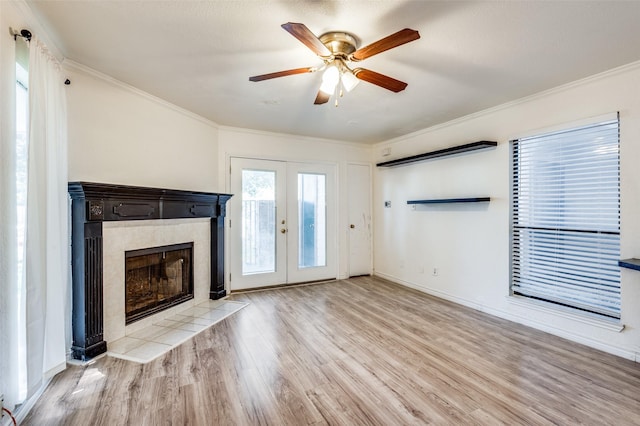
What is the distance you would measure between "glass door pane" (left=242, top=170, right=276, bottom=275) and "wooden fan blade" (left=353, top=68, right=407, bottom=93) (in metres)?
2.68

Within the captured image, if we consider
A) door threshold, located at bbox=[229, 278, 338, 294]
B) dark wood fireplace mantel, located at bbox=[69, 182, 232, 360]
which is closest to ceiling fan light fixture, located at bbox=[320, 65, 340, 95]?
dark wood fireplace mantel, located at bbox=[69, 182, 232, 360]

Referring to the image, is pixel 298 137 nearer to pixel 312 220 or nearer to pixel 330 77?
pixel 312 220

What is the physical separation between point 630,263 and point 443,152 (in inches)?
86.0

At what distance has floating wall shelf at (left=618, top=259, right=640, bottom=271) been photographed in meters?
2.26

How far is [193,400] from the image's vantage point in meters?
1.99

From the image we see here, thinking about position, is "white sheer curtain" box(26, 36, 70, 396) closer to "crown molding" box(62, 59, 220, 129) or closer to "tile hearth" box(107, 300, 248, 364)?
"crown molding" box(62, 59, 220, 129)

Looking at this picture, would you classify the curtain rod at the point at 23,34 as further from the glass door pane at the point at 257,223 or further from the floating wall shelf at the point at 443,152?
the floating wall shelf at the point at 443,152

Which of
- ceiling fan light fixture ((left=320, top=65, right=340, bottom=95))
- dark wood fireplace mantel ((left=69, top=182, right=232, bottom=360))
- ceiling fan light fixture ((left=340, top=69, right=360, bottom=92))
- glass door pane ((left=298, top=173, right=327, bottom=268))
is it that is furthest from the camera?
glass door pane ((left=298, top=173, right=327, bottom=268))

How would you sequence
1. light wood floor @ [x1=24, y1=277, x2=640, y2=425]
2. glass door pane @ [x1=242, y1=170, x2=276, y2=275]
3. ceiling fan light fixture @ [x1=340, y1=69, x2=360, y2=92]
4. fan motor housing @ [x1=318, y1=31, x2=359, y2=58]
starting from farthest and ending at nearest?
glass door pane @ [x1=242, y1=170, x2=276, y2=275] → ceiling fan light fixture @ [x1=340, y1=69, x2=360, y2=92] → fan motor housing @ [x1=318, y1=31, x2=359, y2=58] → light wood floor @ [x1=24, y1=277, x2=640, y2=425]

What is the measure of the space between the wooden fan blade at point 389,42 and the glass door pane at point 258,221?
114 inches

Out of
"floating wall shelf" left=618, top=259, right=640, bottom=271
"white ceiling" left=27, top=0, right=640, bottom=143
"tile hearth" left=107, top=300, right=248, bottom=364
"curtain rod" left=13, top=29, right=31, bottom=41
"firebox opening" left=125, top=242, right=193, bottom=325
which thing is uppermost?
"white ceiling" left=27, top=0, right=640, bottom=143

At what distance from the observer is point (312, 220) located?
5059 millimetres

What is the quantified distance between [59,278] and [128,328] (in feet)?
3.12

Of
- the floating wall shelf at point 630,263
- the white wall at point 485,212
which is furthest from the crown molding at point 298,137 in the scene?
the floating wall shelf at point 630,263
